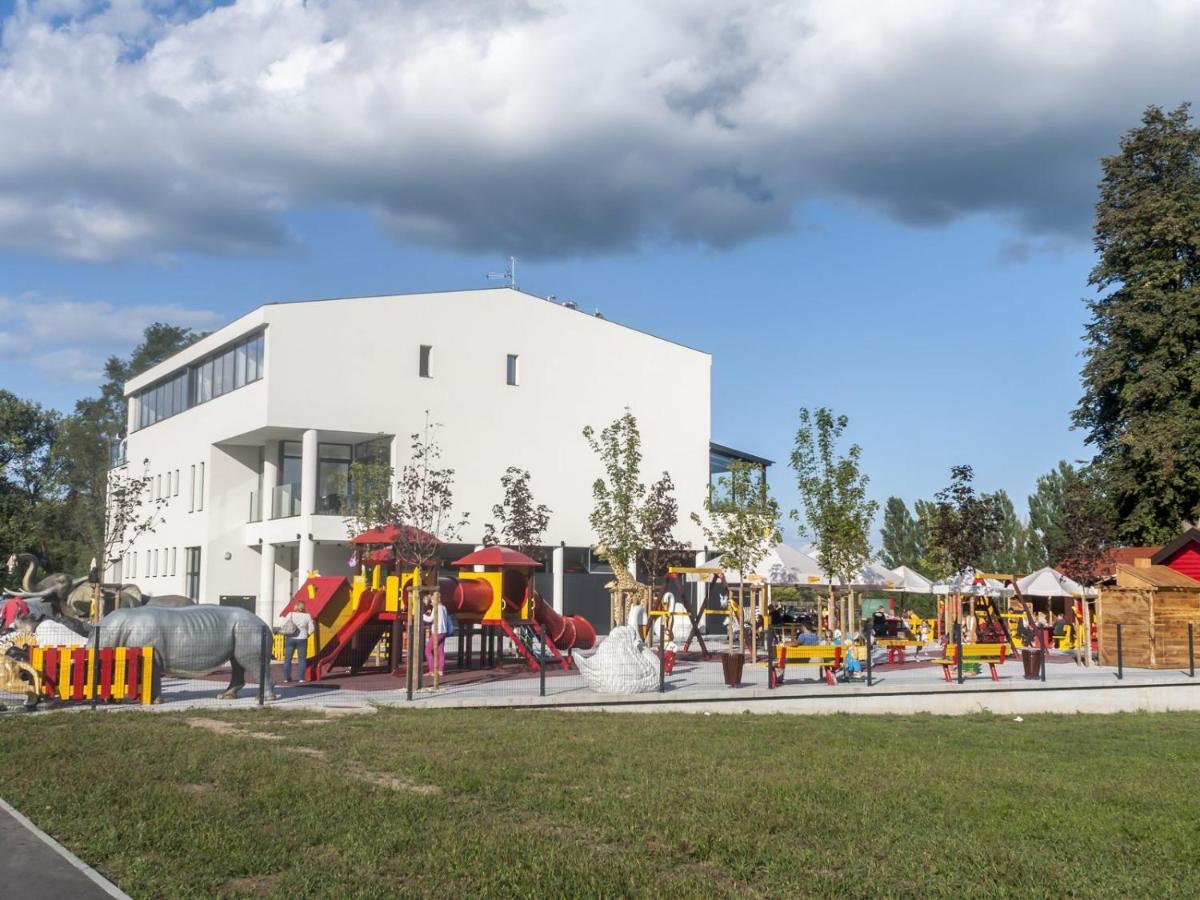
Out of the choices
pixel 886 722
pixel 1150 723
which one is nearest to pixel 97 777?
pixel 886 722

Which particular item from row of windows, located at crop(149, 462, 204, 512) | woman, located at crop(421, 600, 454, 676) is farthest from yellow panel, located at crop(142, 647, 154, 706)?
row of windows, located at crop(149, 462, 204, 512)

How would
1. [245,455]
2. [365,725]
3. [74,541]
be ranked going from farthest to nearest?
[74,541], [245,455], [365,725]

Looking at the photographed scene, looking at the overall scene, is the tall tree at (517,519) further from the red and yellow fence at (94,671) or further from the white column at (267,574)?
the red and yellow fence at (94,671)

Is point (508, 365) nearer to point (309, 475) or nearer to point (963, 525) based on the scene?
point (309, 475)

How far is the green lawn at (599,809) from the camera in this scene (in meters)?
7.78

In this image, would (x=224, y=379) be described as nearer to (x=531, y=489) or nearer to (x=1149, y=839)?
(x=531, y=489)

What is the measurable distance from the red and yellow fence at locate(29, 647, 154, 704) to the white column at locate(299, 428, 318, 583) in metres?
23.8

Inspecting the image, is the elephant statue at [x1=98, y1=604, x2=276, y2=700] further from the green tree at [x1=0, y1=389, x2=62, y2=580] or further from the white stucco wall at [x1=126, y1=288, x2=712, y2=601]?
the green tree at [x1=0, y1=389, x2=62, y2=580]

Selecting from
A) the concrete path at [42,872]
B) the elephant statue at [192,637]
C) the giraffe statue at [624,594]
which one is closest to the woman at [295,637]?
the elephant statue at [192,637]

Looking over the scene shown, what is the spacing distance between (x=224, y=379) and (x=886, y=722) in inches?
1414

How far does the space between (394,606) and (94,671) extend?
332 inches

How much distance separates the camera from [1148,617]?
29.6 m

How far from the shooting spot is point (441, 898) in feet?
23.8

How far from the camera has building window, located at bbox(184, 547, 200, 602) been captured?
50878 millimetres
